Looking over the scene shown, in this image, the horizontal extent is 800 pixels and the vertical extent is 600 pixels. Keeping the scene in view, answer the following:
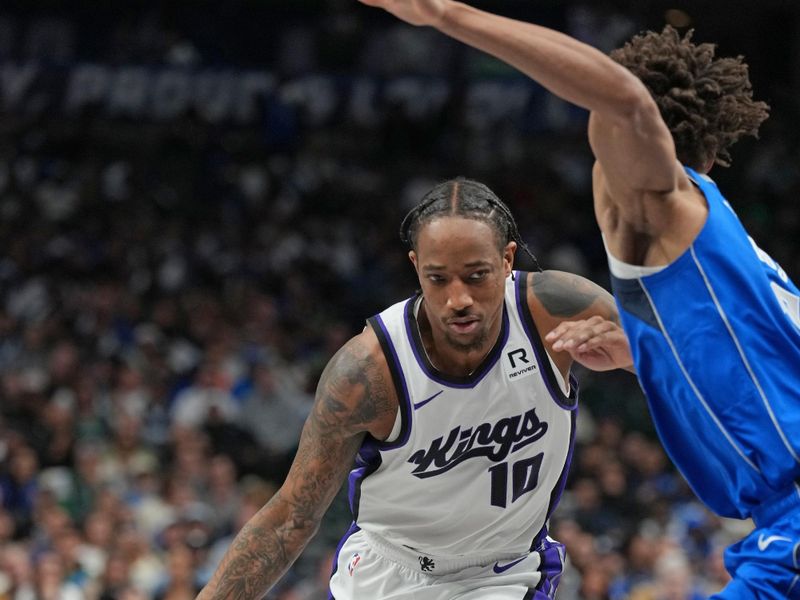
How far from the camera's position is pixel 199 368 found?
12258 mm

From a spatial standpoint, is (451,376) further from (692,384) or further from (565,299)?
(692,384)

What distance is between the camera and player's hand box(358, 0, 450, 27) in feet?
10.2

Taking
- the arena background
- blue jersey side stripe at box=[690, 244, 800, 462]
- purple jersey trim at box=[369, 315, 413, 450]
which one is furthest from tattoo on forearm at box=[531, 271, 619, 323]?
the arena background

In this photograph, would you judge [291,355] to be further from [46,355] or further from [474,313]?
[474,313]

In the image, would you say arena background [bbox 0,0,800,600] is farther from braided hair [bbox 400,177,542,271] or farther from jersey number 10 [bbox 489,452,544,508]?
braided hair [bbox 400,177,542,271]

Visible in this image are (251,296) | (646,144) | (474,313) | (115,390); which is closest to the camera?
(646,144)

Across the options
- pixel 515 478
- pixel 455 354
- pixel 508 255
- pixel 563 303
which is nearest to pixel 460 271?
pixel 508 255

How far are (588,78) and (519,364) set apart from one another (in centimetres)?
159

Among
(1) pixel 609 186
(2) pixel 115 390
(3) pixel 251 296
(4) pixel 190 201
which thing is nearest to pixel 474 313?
(1) pixel 609 186

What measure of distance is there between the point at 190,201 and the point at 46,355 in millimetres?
3846

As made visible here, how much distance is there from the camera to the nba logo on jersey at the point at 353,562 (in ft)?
15.7

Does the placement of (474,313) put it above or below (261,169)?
above

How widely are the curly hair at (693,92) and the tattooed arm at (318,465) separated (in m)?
1.44

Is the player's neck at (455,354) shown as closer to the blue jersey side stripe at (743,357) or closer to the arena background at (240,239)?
the blue jersey side stripe at (743,357)
